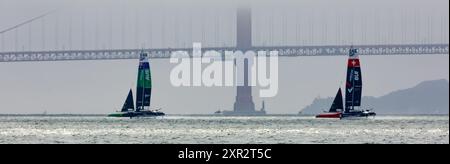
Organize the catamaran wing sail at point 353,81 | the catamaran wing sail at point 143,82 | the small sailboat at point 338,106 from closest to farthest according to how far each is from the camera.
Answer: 1. the catamaran wing sail at point 353,81
2. the small sailboat at point 338,106
3. the catamaran wing sail at point 143,82

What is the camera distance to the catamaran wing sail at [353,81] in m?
55.7

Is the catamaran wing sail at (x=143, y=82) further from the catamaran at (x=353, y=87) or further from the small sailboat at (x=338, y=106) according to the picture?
the catamaran at (x=353, y=87)

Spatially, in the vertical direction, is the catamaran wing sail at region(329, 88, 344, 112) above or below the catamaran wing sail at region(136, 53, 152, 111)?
below

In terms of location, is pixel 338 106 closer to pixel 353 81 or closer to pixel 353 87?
pixel 353 87

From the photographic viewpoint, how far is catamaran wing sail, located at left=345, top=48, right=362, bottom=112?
55.7 m

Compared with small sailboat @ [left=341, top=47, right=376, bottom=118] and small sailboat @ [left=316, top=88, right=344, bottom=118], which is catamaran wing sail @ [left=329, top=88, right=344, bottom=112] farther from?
small sailboat @ [left=341, top=47, right=376, bottom=118]

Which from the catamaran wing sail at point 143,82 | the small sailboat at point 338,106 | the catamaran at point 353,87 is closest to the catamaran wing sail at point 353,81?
the catamaran at point 353,87

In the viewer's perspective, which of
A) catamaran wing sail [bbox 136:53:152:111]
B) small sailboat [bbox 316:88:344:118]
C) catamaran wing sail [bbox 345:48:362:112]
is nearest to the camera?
catamaran wing sail [bbox 345:48:362:112]

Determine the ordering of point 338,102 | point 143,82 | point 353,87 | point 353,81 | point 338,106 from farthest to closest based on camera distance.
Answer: point 143,82 < point 338,106 < point 338,102 < point 353,87 < point 353,81

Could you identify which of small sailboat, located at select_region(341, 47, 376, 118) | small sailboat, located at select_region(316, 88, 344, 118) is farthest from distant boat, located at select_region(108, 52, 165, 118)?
small sailboat, located at select_region(341, 47, 376, 118)

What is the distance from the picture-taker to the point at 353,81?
184ft

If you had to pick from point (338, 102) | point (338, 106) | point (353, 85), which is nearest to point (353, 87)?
point (353, 85)
